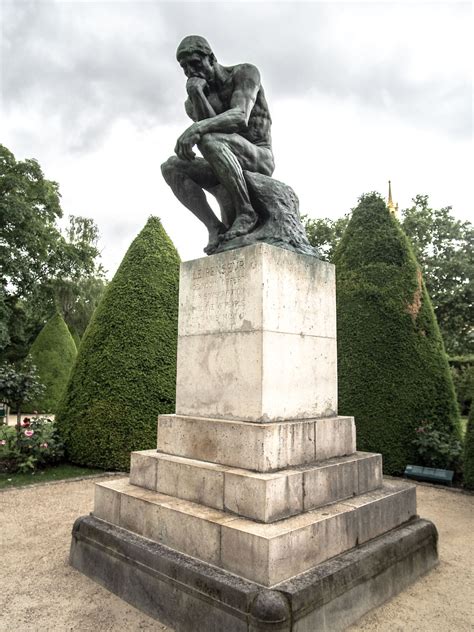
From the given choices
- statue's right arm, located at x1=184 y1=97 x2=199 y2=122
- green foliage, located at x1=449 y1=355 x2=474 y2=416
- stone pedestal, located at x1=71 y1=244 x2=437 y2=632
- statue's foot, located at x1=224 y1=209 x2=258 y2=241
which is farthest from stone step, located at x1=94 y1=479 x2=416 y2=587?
green foliage, located at x1=449 y1=355 x2=474 y2=416

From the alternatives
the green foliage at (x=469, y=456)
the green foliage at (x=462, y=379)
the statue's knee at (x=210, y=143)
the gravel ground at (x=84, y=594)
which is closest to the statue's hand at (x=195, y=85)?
the statue's knee at (x=210, y=143)

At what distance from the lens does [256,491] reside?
3.02 metres

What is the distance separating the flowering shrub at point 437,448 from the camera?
24.7 feet

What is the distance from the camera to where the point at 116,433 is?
7762 mm

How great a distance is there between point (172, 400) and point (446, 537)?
4746mm

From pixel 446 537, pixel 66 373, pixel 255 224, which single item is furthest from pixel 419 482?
pixel 66 373

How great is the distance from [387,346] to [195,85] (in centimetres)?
588

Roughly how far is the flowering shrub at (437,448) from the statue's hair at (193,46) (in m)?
6.58

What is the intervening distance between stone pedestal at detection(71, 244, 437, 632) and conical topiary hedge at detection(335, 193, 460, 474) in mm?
4217

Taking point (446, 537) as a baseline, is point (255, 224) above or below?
above

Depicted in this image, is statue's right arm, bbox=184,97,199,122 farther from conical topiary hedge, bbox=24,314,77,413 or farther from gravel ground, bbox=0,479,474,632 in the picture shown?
conical topiary hedge, bbox=24,314,77,413

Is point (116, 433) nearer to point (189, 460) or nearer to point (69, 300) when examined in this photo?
point (189, 460)

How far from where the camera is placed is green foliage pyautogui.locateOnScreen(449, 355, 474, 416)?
52.6ft

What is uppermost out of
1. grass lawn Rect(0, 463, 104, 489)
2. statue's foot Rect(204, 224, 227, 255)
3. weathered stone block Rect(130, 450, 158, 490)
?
statue's foot Rect(204, 224, 227, 255)
